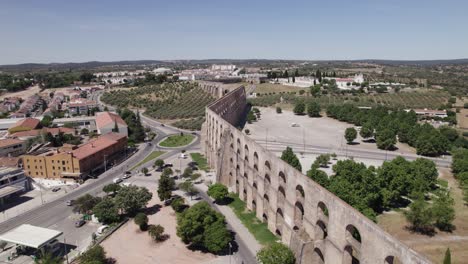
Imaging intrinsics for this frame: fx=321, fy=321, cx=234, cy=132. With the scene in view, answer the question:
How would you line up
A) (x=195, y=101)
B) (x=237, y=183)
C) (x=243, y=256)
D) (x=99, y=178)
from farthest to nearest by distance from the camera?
(x=195, y=101)
(x=99, y=178)
(x=237, y=183)
(x=243, y=256)

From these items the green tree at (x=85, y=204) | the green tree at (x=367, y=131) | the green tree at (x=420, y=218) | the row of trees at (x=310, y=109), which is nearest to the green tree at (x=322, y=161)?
the green tree at (x=420, y=218)

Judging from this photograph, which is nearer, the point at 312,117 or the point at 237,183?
the point at 237,183

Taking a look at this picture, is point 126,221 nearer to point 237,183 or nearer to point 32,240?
point 32,240

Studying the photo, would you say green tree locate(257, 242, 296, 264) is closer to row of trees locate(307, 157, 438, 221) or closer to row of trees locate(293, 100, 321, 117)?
row of trees locate(307, 157, 438, 221)

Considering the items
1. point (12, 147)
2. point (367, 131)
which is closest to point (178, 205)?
point (12, 147)

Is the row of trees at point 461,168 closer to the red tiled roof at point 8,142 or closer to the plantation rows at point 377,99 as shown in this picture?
the plantation rows at point 377,99

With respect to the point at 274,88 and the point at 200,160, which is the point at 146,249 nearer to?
the point at 200,160

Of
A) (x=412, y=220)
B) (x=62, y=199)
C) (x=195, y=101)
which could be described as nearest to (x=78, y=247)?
(x=62, y=199)

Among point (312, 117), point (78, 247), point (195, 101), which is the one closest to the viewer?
point (78, 247)

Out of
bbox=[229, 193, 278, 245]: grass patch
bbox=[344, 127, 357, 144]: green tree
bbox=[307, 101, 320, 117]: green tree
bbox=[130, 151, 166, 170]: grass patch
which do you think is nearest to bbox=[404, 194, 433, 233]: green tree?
bbox=[229, 193, 278, 245]: grass patch
